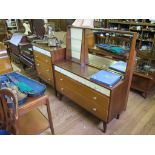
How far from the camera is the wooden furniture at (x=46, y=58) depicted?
2.25m

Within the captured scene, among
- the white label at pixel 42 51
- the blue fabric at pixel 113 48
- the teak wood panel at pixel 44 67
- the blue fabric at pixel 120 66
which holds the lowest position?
the teak wood panel at pixel 44 67

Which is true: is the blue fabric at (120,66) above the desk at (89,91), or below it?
above

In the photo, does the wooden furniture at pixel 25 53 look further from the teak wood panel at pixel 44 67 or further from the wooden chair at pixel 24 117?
the wooden chair at pixel 24 117

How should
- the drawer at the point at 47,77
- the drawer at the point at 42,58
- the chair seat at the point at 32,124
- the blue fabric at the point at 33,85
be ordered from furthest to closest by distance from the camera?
the drawer at the point at 47,77 < the drawer at the point at 42,58 < the chair seat at the point at 32,124 < the blue fabric at the point at 33,85

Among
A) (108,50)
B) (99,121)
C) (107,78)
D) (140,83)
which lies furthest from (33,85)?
(140,83)

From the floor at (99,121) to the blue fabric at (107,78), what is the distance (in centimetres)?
70

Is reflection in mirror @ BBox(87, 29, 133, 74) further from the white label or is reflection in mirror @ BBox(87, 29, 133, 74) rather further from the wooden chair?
the wooden chair

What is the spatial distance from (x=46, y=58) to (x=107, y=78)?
117cm

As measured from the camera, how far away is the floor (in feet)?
6.08

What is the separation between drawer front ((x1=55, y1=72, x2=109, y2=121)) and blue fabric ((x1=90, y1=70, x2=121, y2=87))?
154 millimetres

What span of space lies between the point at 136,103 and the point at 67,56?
1360mm

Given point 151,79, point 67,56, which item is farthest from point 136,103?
point 67,56

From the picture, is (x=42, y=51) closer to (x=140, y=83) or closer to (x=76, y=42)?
(x=76, y=42)

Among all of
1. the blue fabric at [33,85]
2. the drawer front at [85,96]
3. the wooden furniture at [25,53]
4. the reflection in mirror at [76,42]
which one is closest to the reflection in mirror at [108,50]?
the reflection in mirror at [76,42]
